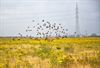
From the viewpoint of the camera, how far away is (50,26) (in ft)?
60.2

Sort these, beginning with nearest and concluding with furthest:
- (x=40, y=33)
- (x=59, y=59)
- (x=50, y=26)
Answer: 1. (x=59, y=59)
2. (x=50, y=26)
3. (x=40, y=33)

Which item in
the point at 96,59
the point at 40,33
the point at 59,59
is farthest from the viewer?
the point at 40,33

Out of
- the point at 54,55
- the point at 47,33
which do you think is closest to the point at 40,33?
the point at 47,33

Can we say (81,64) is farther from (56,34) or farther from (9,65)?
(56,34)

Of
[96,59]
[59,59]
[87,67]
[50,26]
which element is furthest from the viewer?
[50,26]

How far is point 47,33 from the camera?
1888 cm

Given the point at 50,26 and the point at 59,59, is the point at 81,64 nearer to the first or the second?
the point at 59,59

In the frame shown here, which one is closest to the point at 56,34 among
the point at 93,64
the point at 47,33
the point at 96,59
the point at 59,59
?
the point at 47,33

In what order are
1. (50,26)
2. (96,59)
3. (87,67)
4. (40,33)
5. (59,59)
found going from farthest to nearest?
1. (40,33)
2. (50,26)
3. (96,59)
4. (87,67)
5. (59,59)

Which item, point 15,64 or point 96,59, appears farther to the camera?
point 96,59

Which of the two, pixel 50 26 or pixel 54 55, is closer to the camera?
pixel 54 55

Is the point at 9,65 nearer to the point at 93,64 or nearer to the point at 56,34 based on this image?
the point at 93,64

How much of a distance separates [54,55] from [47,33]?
23.8ft

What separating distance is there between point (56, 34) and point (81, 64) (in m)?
7.02
